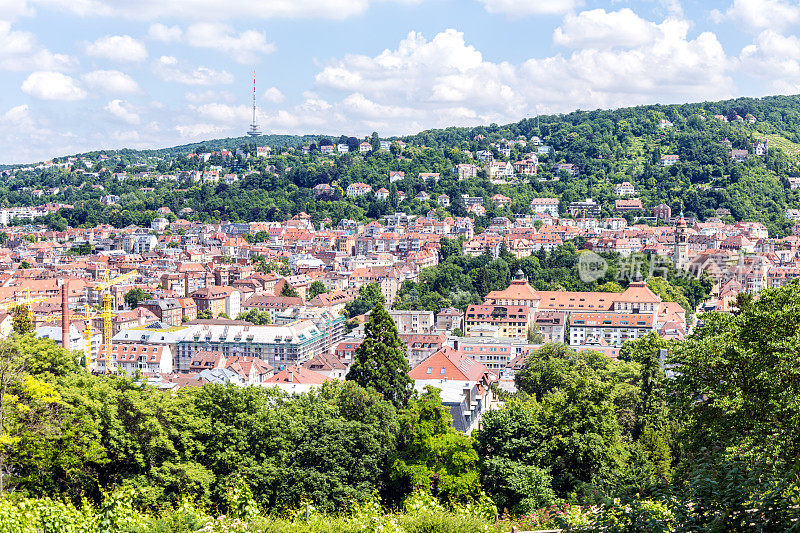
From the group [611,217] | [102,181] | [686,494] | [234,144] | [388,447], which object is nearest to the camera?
[686,494]

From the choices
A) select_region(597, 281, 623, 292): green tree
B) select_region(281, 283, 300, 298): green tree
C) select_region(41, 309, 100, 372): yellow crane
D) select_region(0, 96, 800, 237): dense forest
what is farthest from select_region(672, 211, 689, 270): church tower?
select_region(41, 309, 100, 372): yellow crane

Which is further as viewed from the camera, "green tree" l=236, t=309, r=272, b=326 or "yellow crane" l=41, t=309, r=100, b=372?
"green tree" l=236, t=309, r=272, b=326

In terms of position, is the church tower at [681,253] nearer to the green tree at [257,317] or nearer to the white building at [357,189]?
the green tree at [257,317]

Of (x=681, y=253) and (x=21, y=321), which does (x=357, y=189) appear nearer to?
(x=681, y=253)

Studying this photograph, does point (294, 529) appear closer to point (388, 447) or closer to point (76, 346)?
point (388, 447)

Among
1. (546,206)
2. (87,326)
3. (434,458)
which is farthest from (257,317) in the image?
(546,206)

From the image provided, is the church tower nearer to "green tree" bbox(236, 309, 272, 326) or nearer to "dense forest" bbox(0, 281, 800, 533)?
"green tree" bbox(236, 309, 272, 326)

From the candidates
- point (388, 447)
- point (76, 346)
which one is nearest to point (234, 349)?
point (76, 346)
